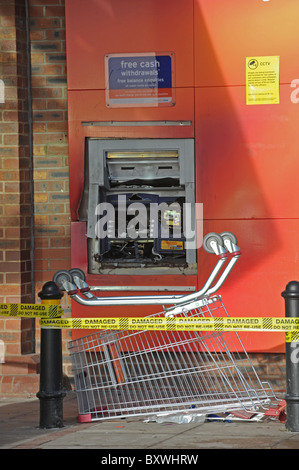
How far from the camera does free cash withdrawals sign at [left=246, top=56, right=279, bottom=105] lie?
7.80 metres

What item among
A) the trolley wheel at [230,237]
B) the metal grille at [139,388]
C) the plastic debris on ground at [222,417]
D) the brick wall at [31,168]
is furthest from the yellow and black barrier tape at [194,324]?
the brick wall at [31,168]

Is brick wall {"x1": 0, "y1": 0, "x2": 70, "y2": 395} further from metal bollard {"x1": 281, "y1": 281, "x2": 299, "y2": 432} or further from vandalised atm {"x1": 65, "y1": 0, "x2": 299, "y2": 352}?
metal bollard {"x1": 281, "y1": 281, "x2": 299, "y2": 432}

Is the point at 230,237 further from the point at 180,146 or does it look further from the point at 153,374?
the point at 180,146

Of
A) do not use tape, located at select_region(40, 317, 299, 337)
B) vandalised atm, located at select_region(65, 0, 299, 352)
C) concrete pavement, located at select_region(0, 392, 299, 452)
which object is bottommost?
concrete pavement, located at select_region(0, 392, 299, 452)

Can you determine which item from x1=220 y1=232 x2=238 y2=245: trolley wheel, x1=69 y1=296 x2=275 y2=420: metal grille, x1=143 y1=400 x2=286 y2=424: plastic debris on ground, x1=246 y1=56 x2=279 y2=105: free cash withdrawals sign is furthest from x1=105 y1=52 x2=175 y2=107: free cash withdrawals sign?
x1=143 y1=400 x2=286 y2=424: plastic debris on ground

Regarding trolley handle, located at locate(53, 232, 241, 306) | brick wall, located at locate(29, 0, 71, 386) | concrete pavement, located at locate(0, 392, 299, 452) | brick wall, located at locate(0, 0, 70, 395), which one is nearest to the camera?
concrete pavement, located at locate(0, 392, 299, 452)

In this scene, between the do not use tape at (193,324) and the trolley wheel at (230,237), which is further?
the trolley wheel at (230,237)

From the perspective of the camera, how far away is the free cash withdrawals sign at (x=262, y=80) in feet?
25.6

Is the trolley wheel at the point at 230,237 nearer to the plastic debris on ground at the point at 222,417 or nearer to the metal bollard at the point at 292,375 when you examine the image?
the metal bollard at the point at 292,375

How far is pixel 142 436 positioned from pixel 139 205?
237 cm

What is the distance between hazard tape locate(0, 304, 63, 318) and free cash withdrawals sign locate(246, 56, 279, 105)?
2590 mm

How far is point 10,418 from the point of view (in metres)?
7.18

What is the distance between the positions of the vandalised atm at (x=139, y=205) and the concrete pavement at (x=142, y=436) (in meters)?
1.60

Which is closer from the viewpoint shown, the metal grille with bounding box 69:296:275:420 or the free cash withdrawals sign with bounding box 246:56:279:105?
the metal grille with bounding box 69:296:275:420
